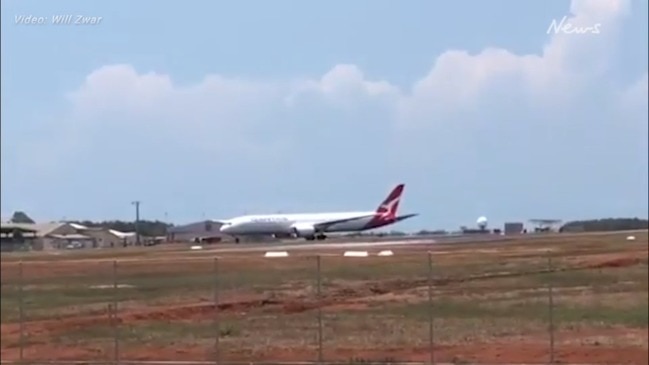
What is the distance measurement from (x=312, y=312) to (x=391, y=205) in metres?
12.7

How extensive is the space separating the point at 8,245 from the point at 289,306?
7324mm

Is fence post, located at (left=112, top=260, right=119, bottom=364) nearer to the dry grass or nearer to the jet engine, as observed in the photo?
the dry grass

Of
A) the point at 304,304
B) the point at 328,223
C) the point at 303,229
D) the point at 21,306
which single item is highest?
the point at 328,223

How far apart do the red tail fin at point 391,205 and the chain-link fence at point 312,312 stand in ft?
18.4

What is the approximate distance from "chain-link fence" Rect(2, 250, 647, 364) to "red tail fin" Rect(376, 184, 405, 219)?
562 cm

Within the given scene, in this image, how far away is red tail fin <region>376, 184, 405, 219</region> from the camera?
37916 mm

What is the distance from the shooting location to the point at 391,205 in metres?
39.0

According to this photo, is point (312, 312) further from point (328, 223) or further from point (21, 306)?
point (328, 223)

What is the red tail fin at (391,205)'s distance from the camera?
37.9m

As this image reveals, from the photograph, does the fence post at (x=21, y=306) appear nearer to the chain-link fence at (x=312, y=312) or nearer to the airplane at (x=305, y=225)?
the chain-link fence at (x=312, y=312)

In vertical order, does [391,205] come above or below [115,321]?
above

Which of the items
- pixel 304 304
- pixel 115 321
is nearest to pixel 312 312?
pixel 304 304

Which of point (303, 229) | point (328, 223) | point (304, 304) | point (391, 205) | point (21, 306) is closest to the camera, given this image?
point (21, 306)

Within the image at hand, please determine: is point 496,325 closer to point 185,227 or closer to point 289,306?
point 289,306
